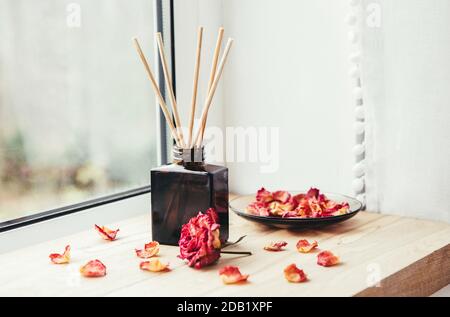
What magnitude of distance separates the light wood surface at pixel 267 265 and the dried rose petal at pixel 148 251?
13 mm

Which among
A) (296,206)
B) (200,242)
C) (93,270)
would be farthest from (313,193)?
(93,270)

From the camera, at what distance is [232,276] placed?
98 cm

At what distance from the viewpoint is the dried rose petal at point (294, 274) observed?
975 mm

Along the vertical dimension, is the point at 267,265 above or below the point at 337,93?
below

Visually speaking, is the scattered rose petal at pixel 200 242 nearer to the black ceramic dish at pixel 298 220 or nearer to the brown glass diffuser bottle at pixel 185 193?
the brown glass diffuser bottle at pixel 185 193

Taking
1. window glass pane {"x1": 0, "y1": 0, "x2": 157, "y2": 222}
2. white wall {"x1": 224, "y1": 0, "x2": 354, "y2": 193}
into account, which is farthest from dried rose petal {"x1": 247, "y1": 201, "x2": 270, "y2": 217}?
window glass pane {"x1": 0, "y1": 0, "x2": 157, "y2": 222}

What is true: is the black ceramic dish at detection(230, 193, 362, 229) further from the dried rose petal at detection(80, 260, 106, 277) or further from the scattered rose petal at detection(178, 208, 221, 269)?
the dried rose petal at detection(80, 260, 106, 277)

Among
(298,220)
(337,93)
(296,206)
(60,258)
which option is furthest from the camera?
(337,93)

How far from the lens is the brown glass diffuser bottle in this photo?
115 cm

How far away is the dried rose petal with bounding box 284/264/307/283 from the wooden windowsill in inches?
0.4

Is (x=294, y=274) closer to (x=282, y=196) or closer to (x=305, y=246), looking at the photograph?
(x=305, y=246)

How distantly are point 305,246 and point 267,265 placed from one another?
0.32 ft

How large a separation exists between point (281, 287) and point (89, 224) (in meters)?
0.54
